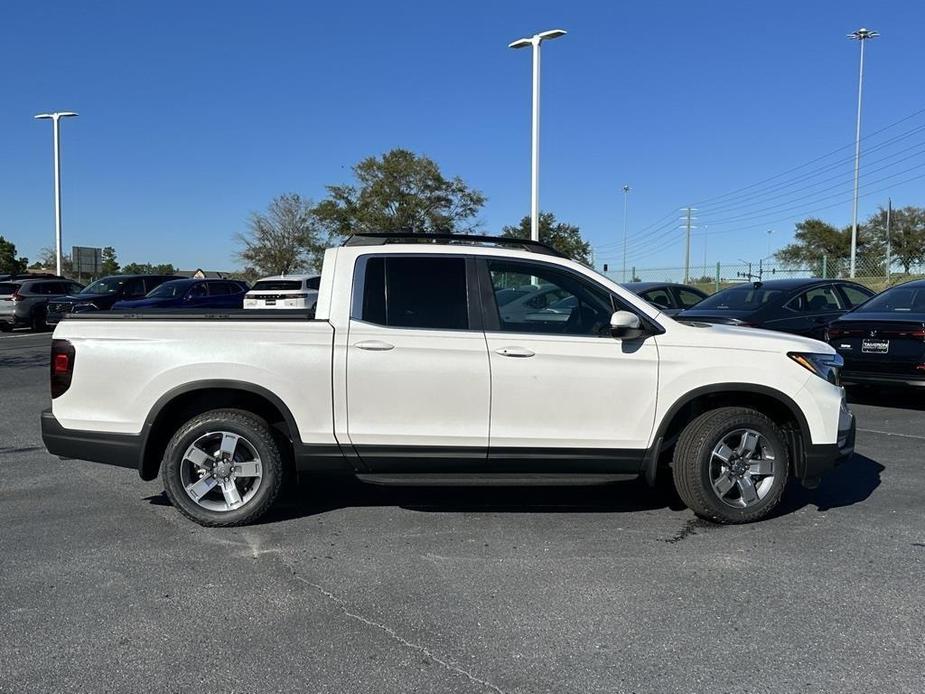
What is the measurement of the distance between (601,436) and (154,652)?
9.39 ft

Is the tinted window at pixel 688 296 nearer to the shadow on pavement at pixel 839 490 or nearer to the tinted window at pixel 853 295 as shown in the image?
the tinted window at pixel 853 295

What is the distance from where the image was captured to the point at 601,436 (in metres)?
4.94

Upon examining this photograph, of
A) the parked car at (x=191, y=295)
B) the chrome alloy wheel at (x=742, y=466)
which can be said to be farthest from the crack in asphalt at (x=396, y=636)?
the parked car at (x=191, y=295)

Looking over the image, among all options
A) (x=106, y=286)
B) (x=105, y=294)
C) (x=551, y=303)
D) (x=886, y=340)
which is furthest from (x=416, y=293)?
(x=106, y=286)

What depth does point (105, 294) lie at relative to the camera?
70.7ft

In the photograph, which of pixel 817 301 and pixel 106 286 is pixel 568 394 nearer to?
pixel 817 301

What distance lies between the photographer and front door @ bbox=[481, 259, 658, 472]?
15.9 ft

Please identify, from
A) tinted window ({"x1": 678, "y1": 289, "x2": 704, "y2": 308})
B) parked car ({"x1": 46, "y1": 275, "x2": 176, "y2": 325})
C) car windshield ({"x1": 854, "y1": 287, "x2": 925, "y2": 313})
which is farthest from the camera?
parked car ({"x1": 46, "y1": 275, "x2": 176, "y2": 325})

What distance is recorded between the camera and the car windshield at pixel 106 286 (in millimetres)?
21875

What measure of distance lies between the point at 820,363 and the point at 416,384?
2.73 meters

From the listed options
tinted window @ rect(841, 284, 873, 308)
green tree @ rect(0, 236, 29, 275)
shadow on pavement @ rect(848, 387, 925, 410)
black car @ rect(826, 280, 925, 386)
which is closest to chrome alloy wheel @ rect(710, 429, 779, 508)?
black car @ rect(826, 280, 925, 386)

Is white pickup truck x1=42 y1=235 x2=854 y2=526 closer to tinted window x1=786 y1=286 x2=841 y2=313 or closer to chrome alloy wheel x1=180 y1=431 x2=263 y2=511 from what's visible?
chrome alloy wheel x1=180 y1=431 x2=263 y2=511

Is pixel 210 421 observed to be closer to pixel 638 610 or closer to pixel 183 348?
pixel 183 348

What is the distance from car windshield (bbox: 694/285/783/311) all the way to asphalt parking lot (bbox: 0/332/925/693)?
5.38 m
